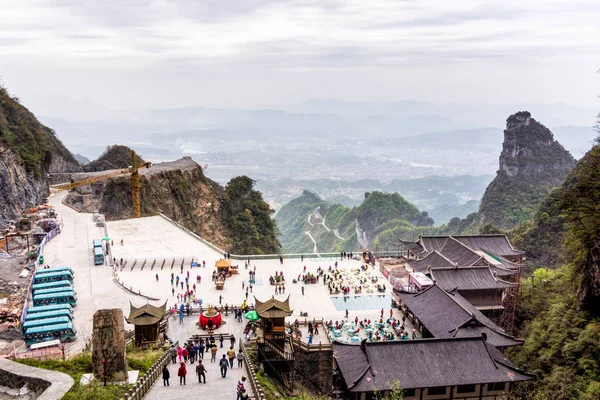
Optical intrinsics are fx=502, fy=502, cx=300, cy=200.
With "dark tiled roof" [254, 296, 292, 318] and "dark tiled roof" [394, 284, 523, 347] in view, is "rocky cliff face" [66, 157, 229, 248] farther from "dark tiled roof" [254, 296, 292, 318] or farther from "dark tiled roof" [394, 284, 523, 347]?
"dark tiled roof" [254, 296, 292, 318]

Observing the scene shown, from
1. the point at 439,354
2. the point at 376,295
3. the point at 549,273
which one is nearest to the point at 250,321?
the point at 439,354

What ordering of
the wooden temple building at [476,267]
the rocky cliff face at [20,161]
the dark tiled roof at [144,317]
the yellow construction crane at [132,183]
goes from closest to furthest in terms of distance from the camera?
the dark tiled roof at [144,317] < the wooden temple building at [476,267] < the rocky cliff face at [20,161] < the yellow construction crane at [132,183]

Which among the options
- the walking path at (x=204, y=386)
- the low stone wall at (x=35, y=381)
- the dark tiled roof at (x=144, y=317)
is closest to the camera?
the walking path at (x=204, y=386)

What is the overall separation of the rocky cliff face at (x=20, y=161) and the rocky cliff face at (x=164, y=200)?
5442 mm

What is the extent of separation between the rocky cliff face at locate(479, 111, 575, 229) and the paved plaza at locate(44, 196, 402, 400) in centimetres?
7000

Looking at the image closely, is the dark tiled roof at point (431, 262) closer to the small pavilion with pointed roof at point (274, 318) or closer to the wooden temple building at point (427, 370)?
the wooden temple building at point (427, 370)

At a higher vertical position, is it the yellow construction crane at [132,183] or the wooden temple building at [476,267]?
the yellow construction crane at [132,183]

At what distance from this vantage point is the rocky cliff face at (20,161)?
54500mm

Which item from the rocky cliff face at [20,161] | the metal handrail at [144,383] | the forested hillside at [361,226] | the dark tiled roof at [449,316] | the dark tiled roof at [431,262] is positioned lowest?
the forested hillside at [361,226]

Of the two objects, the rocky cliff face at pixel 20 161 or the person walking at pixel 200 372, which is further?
the rocky cliff face at pixel 20 161

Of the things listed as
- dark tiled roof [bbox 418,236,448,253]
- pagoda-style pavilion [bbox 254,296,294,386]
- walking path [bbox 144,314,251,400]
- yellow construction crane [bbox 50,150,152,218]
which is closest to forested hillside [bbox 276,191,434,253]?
yellow construction crane [bbox 50,150,152,218]

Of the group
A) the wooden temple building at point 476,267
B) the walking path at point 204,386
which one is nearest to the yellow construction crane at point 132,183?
the wooden temple building at point 476,267

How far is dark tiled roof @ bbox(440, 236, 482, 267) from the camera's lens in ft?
141

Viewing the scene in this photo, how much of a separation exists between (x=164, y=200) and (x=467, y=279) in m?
47.6
